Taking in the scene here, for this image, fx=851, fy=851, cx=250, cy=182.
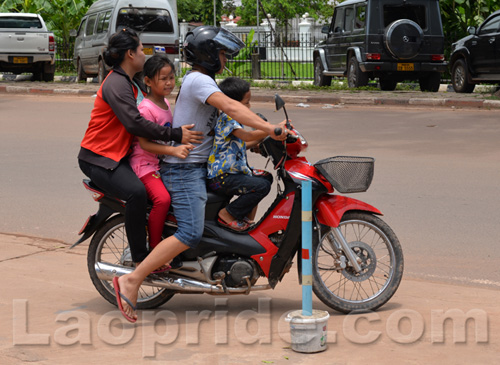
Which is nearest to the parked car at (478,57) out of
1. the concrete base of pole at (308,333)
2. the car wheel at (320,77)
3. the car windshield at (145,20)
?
the car wheel at (320,77)

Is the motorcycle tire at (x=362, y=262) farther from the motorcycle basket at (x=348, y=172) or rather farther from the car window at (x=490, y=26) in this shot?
the car window at (x=490, y=26)

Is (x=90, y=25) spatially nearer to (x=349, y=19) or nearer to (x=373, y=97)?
(x=349, y=19)

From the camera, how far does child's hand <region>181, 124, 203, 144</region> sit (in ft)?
16.1

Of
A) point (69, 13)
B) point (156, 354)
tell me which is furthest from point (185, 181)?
point (69, 13)

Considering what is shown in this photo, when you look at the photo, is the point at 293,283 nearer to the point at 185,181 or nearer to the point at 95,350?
the point at 185,181

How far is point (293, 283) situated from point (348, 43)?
15.5 meters

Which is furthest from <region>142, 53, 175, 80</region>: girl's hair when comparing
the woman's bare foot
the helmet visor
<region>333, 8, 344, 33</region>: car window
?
<region>333, 8, 344, 33</region>: car window

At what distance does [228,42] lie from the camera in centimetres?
492

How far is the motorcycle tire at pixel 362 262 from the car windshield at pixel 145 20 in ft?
58.7

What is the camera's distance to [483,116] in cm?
1562

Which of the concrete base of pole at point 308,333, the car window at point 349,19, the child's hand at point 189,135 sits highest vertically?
the car window at point 349,19

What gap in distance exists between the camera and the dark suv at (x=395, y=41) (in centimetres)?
1939

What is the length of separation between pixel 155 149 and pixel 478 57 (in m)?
15.5

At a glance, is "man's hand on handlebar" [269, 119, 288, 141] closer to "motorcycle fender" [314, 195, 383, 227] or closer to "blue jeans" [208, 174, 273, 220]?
"blue jeans" [208, 174, 273, 220]
